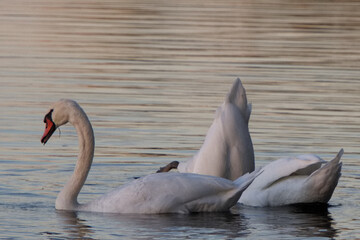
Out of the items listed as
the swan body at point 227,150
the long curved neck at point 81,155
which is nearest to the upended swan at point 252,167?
the swan body at point 227,150

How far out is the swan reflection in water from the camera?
9.97m

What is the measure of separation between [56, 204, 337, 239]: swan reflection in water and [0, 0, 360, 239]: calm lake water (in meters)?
0.01

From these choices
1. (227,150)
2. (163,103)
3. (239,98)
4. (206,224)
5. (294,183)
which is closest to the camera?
(206,224)

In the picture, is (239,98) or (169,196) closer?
(169,196)

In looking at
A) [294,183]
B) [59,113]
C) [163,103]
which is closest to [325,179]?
[294,183]

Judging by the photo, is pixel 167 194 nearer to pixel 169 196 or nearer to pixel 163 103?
pixel 169 196

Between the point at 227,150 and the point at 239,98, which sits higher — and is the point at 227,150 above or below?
below

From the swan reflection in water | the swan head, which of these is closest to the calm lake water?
the swan reflection in water

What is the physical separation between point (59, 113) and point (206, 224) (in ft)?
6.42

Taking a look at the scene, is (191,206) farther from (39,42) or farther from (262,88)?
(39,42)

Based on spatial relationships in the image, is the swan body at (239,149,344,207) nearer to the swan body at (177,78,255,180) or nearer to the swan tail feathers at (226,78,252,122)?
the swan body at (177,78,255,180)

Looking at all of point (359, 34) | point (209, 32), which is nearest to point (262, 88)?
point (209, 32)

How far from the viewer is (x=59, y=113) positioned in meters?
11.4

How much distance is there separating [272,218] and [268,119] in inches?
216
